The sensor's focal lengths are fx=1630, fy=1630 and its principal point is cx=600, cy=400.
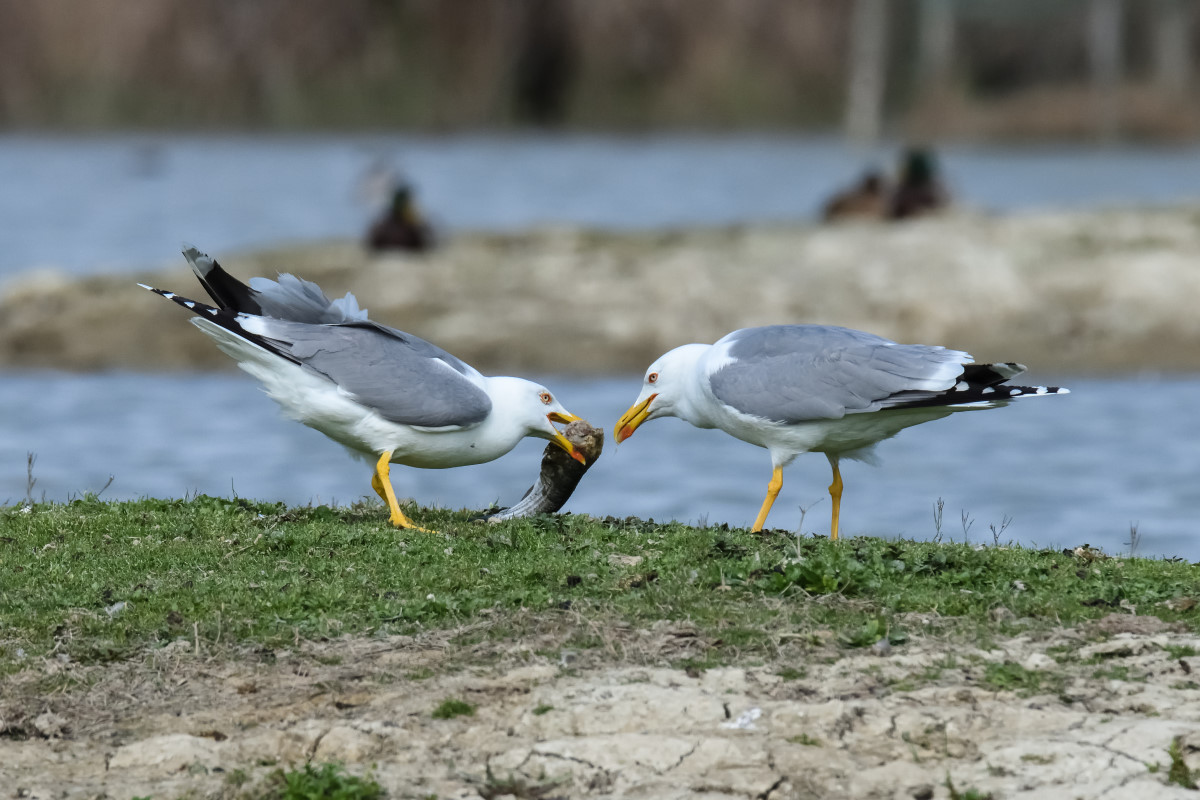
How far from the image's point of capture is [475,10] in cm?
6656

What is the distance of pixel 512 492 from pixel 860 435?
7855mm

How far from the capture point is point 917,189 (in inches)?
1032

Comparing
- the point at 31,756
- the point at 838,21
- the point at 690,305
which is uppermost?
the point at 838,21

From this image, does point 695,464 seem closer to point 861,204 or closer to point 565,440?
point 861,204

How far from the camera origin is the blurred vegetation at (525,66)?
65312mm

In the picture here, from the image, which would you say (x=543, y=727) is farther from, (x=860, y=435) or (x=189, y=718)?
(x=860, y=435)

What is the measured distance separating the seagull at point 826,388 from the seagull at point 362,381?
1.01m

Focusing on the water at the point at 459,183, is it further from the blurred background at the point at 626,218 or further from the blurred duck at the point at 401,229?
the blurred duck at the point at 401,229

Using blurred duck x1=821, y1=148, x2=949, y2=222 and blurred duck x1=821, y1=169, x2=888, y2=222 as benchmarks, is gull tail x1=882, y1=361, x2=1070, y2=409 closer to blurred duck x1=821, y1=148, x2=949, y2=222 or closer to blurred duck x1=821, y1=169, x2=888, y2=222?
blurred duck x1=821, y1=148, x2=949, y2=222

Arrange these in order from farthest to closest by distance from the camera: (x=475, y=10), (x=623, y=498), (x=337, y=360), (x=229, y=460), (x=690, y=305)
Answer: (x=475, y=10) < (x=690, y=305) < (x=229, y=460) < (x=623, y=498) < (x=337, y=360)

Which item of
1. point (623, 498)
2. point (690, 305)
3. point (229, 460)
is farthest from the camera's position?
point (690, 305)

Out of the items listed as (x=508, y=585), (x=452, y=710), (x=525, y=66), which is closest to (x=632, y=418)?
(x=508, y=585)

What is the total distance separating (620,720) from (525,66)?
62114 mm

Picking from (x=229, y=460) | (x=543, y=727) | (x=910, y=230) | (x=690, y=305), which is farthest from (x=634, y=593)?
(x=910, y=230)
